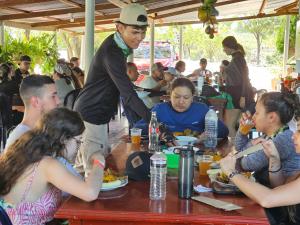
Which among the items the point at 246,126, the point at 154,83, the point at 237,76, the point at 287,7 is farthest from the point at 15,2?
the point at 287,7

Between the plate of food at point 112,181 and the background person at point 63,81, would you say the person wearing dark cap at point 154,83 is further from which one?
the plate of food at point 112,181

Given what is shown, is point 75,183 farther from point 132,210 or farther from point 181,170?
point 181,170

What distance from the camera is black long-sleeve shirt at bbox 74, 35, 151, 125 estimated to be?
2.93m

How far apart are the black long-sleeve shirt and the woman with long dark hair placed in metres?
0.96

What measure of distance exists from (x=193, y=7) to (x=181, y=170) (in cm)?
930

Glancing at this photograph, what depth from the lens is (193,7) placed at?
10719 mm

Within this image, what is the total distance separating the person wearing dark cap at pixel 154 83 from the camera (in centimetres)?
615

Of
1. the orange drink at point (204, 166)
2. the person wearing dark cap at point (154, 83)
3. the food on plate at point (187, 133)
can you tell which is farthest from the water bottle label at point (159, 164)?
the person wearing dark cap at point (154, 83)

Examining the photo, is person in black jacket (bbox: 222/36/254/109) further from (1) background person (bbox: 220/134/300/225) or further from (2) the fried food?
(2) the fried food

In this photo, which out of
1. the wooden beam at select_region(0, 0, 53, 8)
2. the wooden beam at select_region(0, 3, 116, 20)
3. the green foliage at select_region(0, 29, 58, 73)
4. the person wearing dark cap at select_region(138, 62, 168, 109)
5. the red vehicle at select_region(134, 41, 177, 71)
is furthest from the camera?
the red vehicle at select_region(134, 41, 177, 71)

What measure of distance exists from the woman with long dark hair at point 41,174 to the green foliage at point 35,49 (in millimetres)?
7576

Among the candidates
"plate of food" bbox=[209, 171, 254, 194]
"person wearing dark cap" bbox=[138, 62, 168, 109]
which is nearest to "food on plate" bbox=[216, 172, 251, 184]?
"plate of food" bbox=[209, 171, 254, 194]

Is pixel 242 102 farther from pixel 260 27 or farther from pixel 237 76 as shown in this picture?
pixel 260 27

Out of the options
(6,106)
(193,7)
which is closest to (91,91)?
(6,106)
